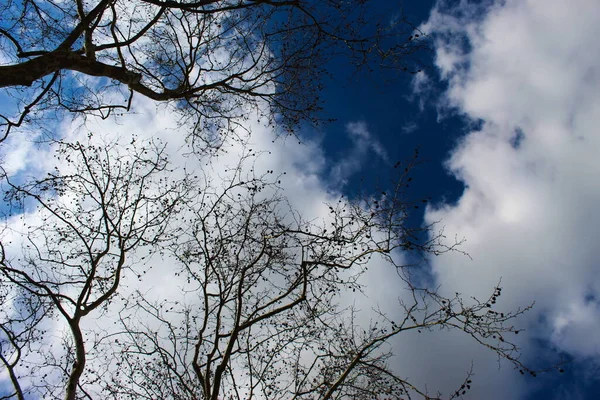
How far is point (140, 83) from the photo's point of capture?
654 centimetres

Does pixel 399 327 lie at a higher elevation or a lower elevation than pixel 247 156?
lower

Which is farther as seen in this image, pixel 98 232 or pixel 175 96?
pixel 98 232

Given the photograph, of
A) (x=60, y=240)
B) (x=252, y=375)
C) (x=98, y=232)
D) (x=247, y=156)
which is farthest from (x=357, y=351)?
(x=60, y=240)

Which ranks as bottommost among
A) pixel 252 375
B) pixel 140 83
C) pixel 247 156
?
pixel 252 375

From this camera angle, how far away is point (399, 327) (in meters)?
6.06

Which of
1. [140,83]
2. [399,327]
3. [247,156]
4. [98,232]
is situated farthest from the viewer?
[98,232]

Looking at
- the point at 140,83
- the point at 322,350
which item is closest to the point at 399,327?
the point at 322,350

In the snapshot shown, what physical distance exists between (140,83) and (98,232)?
3339 mm

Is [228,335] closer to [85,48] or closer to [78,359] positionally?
[78,359]

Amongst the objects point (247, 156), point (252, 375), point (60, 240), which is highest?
point (247, 156)

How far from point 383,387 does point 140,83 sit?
6.66 m

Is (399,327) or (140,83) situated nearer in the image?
(399,327)

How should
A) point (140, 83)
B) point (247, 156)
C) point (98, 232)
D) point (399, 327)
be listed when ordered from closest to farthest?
1. point (399, 327)
2. point (140, 83)
3. point (247, 156)
4. point (98, 232)

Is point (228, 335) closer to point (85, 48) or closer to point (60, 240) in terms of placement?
point (60, 240)
